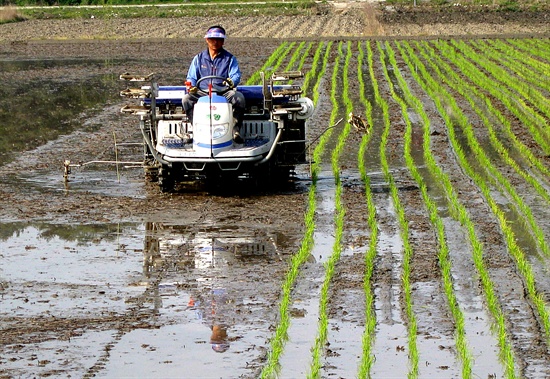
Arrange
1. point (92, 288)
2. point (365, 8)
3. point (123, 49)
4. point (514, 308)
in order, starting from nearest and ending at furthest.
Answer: point (514, 308)
point (92, 288)
point (123, 49)
point (365, 8)

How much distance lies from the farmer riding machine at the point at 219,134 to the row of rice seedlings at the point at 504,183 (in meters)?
2.16

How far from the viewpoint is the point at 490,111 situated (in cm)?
1867

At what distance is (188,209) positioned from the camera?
11133 mm

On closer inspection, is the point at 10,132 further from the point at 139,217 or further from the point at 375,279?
the point at 375,279

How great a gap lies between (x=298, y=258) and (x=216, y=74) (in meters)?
3.47

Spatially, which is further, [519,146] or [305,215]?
[519,146]

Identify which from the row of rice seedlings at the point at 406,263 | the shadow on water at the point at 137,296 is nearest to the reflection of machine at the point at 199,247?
the shadow on water at the point at 137,296

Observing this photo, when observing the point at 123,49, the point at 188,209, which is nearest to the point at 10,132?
the point at 188,209

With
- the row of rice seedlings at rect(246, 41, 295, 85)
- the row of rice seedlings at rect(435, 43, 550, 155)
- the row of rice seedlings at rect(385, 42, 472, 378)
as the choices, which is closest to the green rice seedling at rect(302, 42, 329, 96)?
the row of rice seedlings at rect(246, 41, 295, 85)

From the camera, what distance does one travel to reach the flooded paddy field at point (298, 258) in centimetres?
666

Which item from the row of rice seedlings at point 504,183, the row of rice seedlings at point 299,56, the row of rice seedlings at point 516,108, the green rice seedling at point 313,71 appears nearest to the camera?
the row of rice seedlings at point 504,183

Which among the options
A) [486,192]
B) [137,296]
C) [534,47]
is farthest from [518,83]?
[137,296]

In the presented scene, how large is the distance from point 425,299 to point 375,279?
0.65m

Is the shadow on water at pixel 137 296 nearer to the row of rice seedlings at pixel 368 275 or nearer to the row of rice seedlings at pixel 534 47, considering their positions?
the row of rice seedlings at pixel 368 275
